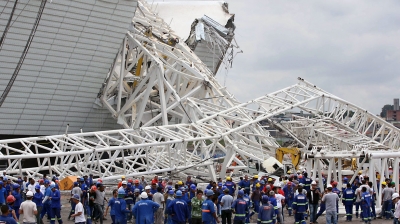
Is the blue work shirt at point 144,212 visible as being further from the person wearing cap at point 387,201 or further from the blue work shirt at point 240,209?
the person wearing cap at point 387,201

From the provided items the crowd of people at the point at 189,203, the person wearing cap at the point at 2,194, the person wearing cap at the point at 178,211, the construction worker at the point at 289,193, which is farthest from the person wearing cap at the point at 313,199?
the person wearing cap at the point at 2,194

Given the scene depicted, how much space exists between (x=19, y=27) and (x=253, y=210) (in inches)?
810

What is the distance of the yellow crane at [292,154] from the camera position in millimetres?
38031

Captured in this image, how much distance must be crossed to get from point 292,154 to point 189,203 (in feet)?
52.3

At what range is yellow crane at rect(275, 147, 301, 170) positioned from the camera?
38031 millimetres

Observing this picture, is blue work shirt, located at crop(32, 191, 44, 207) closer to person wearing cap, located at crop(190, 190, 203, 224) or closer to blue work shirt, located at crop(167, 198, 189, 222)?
blue work shirt, located at crop(167, 198, 189, 222)

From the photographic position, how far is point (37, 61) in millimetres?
41844

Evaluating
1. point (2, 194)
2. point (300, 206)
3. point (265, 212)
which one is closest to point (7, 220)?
point (265, 212)

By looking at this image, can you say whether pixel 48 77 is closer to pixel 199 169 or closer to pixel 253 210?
pixel 199 169

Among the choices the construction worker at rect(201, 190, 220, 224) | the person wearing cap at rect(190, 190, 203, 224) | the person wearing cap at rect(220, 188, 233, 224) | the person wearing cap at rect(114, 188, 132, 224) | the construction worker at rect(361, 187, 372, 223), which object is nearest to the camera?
the construction worker at rect(201, 190, 220, 224)

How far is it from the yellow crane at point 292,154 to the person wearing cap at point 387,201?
1159cm

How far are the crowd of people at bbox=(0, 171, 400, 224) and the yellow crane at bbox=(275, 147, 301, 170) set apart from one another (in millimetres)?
8745

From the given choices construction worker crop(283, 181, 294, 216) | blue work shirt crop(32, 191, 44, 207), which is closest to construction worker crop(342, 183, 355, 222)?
construction worker crop(283, 181, 294, 216)

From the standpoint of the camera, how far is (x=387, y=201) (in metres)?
25.9
